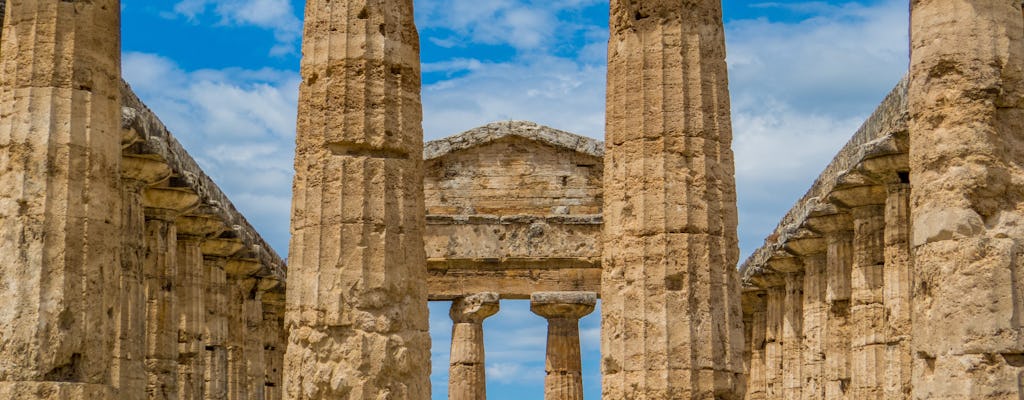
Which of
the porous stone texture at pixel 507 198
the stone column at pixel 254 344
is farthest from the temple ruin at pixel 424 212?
the porous stone texture at pixel 507 198

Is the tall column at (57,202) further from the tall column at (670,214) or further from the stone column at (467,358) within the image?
the stone column at (467,358)

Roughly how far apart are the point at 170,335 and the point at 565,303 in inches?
501

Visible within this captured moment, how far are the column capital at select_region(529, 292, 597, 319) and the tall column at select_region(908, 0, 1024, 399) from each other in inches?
896

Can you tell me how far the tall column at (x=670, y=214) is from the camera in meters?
17.7

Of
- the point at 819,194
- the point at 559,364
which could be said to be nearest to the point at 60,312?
the point at 819,194

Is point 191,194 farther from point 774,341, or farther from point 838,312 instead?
point 774,341

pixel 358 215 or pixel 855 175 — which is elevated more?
pixel 855 175

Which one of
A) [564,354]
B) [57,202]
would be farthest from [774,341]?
[57,202]

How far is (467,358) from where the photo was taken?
39.1 meters

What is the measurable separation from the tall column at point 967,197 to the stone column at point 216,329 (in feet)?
64.1

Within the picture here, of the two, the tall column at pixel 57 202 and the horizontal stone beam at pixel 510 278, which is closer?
the tall column at pixel 57 202

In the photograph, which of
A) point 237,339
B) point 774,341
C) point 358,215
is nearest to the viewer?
point 358,215

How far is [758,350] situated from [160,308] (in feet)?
58.9

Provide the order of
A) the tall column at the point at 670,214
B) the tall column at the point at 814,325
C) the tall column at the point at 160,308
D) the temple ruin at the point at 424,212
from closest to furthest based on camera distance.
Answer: the temple ruin at the point at 424,212 → the tall column at the point at 670,214 → the tall column at the point at 160,308 → the tall column at the point at 814,325
